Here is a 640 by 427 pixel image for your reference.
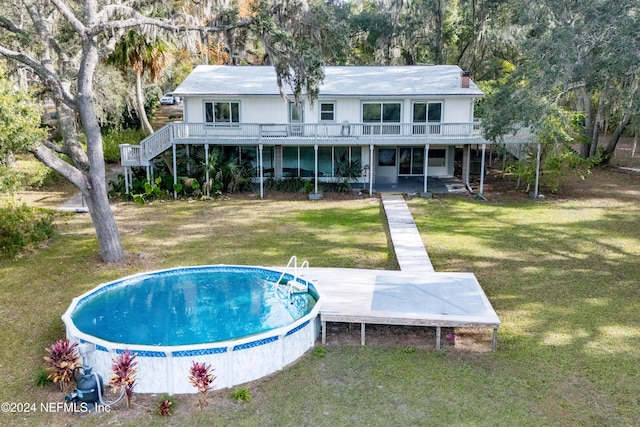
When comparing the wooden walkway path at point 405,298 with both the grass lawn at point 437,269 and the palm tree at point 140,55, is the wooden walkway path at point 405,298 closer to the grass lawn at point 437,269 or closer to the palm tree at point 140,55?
the grass lawn at point 437,269

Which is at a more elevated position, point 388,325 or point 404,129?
point 404,129

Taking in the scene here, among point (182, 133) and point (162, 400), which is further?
point (182, 133)

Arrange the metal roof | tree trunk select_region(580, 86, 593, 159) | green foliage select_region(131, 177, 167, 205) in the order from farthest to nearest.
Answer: tree trunk select_region(580, 86, 593, 159) < the metal roof < green foliage select_region(131, 177, 167, 205)

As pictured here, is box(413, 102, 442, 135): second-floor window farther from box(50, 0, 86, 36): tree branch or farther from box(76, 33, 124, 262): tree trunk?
box(50, 0, 86, 36): tree branch

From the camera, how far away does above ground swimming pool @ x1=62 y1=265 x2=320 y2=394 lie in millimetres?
7855

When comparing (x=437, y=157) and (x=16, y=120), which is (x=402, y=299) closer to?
(x=16, y=120)

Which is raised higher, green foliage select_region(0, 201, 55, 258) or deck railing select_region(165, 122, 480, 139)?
deck railing select_region(165, 122, 480, 139)

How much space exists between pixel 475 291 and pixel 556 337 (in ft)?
5.19

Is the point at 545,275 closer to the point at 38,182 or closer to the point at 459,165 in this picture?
the point at 459,165

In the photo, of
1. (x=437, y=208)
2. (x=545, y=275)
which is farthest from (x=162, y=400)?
(x=437, y=208)

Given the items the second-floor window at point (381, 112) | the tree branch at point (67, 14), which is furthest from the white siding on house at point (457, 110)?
the tree branch at point (67, 14)

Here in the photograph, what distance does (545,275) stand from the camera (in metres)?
12.5

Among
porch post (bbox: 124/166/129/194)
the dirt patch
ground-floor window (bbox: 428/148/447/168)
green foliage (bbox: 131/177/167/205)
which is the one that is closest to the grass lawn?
the dirt patch

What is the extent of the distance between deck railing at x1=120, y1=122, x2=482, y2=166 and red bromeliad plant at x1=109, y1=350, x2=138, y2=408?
14682 mm
